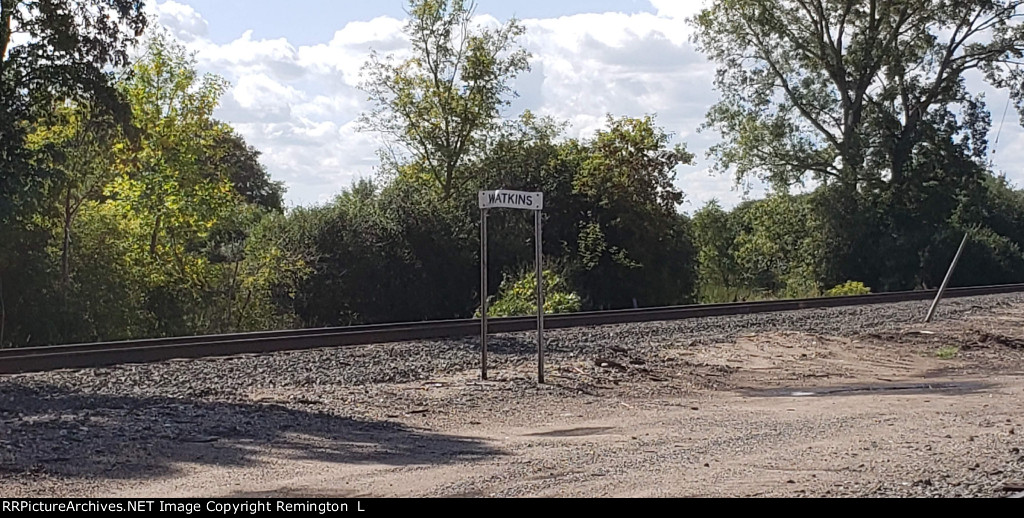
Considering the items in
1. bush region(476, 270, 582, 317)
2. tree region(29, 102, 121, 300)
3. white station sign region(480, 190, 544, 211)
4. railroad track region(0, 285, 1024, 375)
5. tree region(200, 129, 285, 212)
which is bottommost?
railroad track region(0, 285, 1024, 375)

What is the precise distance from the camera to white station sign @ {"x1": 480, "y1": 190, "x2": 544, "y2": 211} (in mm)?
16484

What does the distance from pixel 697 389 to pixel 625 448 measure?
622 cm

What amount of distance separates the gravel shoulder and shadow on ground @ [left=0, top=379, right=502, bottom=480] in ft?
0.12

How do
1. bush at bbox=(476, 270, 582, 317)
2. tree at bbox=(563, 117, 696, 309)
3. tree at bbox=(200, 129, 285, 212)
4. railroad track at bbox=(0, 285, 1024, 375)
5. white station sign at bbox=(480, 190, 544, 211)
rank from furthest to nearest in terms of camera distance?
1. tree at bbox=(200, 129, 285, 212)
2. tree at bbox=(563, 117, 696, 309)
3. bush at bbox=(476, 270, 582, 317)
4. railroad track at bbox=(0, 285, 1024, 375)
5. white station sign at bbox=(480, 190, 544, 211)

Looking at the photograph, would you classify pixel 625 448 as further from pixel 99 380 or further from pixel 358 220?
pixel 358 220

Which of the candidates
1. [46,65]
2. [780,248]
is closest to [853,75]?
[780,248]

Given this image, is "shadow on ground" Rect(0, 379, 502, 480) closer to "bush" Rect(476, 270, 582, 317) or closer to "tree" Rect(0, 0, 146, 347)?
"tree" Rect(0, 0, 146, 347)

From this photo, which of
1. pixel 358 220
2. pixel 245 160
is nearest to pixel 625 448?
pixel 358 220

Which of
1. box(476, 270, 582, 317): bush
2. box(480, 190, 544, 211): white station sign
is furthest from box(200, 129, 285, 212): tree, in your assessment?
box(480, 190, 544, 211): white station sign

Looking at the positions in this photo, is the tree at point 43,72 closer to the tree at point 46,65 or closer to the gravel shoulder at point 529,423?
the tree at point 46,65

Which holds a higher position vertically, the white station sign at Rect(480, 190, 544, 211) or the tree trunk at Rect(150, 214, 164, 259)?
the tree trunk at Rect(150, 214, 164, 259)

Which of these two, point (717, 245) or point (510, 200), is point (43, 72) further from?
point (717, 245)

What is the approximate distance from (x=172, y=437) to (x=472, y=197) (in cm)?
3149

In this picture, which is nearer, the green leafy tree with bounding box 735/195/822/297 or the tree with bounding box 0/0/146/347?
the tree with bounding box 0/0/146/347
